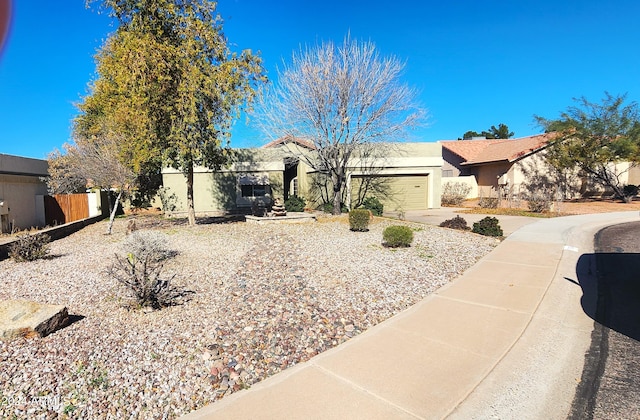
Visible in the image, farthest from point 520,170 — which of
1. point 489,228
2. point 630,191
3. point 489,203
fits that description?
point 489,228

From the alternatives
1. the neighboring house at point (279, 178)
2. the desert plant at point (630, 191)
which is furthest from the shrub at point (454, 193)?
the desert plant at point (630, 191)

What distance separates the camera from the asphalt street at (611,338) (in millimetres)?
3020

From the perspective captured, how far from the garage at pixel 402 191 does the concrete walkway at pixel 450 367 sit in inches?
587

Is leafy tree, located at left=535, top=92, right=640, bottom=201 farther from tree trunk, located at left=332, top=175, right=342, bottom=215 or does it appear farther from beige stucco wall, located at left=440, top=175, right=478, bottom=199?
tree trunk, located at left=332, top=175, right=342, bottom=215

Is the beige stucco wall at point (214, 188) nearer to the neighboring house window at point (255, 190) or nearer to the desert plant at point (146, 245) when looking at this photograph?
the neighboring house window at point (255, 190)

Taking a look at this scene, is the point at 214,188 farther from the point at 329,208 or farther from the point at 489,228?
the point at 489,228

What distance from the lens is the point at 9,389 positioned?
10.1ft

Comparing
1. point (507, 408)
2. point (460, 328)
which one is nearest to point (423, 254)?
point (460, 328)

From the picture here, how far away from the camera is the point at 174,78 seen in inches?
464

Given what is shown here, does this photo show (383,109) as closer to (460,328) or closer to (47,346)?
(460,328)

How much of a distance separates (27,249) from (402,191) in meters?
17.5

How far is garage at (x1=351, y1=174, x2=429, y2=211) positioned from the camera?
20.7 metres

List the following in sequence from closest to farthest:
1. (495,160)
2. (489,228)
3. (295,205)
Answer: (489,228)
(295,205)
(495,160)

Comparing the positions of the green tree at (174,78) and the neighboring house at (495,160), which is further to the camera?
the neighboring house at (495,160)
